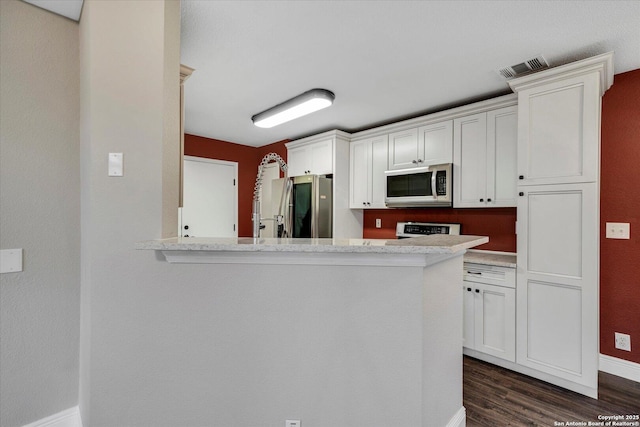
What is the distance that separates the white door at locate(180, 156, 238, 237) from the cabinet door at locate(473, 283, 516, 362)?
365 centimetres

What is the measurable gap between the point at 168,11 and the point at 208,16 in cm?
36

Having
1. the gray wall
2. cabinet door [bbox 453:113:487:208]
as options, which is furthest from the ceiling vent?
the gray wall

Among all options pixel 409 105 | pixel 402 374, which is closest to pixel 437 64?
pixel 409 105

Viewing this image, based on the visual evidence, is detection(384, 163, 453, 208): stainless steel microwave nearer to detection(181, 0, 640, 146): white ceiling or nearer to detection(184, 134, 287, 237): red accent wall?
detection(181, 0, 640, 146): white ceiling

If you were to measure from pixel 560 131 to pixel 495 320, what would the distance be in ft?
5.07

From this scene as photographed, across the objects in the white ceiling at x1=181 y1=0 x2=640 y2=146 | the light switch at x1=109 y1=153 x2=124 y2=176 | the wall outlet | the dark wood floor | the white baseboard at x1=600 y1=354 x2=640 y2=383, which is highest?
the white ceiling at x1=181 y1=0 x2=640 y2=146

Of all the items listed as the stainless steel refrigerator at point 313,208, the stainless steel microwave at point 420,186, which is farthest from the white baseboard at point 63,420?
the stainless steel microwave at point 420,186

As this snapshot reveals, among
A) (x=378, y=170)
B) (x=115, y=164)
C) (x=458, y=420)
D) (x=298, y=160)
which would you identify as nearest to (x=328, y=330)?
(x=458, y=420)

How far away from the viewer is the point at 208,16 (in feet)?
5.81

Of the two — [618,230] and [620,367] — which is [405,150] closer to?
[618,230]

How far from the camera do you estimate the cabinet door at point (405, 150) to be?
332cm

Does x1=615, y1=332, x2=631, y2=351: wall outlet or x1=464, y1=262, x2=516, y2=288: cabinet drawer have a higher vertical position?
x1=464, y1=262, x2=516, y2=288: cabinet drawer

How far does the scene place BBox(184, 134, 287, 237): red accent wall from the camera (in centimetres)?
462

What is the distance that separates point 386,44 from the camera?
2029mm
